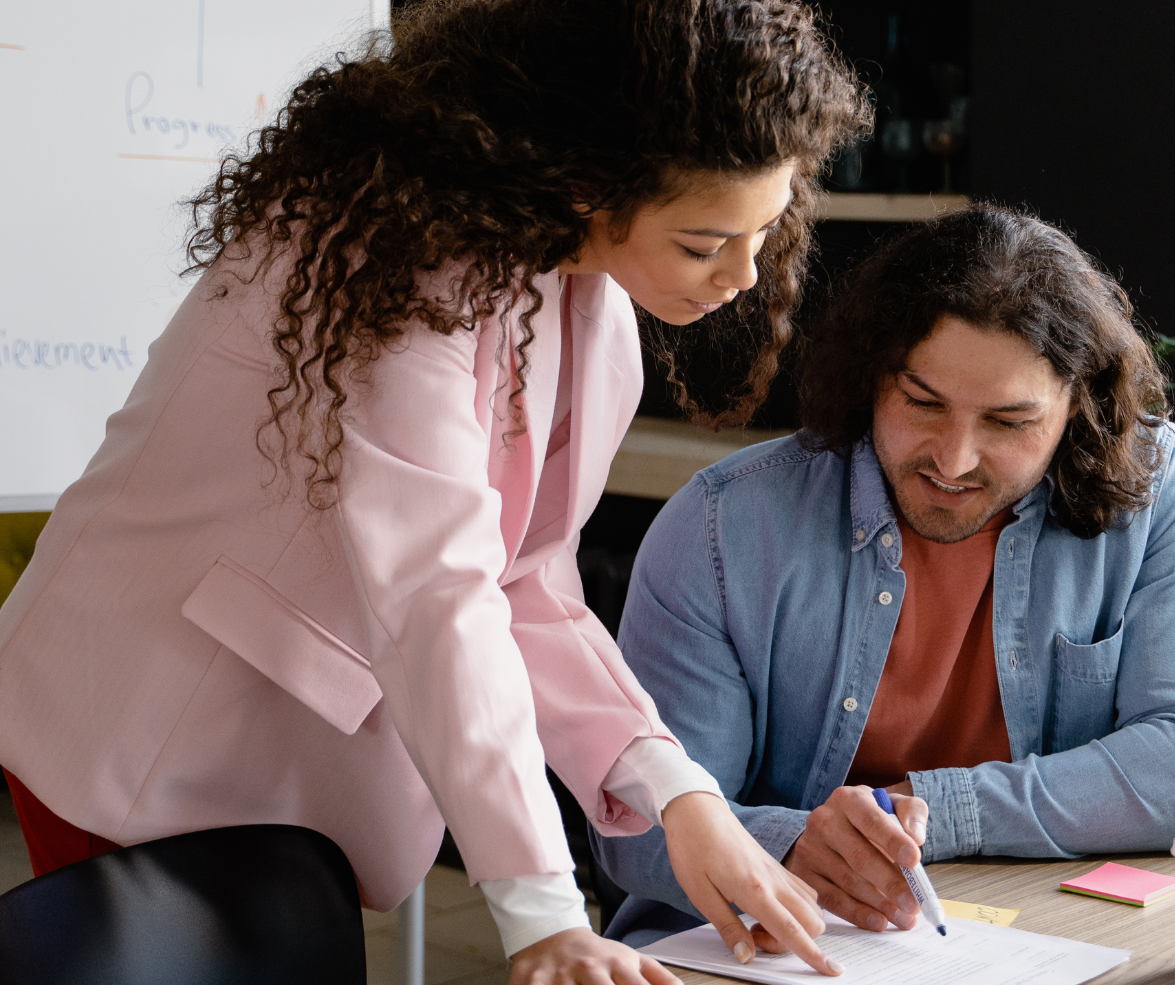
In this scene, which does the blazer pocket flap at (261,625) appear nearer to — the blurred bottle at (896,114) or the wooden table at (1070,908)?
the wooden table at (1070,908)

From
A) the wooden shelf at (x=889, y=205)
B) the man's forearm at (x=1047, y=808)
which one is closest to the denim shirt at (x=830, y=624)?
the man's forearm at (x=1047, y=808)

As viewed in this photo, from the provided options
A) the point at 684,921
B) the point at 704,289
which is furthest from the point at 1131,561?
the point at 704,289

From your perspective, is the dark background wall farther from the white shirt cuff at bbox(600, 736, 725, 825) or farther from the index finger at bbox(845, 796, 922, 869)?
the white shirt cuff at bbox(600, 736, 725, 825)

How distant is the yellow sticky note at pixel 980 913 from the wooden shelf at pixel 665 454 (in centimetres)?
166

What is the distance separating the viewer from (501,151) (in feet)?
3.15

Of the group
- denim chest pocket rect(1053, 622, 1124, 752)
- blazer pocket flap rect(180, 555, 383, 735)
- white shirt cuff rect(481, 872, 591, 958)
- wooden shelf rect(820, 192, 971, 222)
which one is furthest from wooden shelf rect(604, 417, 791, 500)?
white shirt cuff rect(481, 872, 591, 958)

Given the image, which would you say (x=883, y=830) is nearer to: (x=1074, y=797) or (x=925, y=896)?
(x=925, y=896)

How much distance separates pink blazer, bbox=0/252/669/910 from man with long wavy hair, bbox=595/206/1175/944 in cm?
35

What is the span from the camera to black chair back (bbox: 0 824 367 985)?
3.17 ft

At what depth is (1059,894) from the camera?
1201mm

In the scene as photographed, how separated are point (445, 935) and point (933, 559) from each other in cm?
178

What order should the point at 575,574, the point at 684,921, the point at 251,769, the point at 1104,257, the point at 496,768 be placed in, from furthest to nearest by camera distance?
the point at 1104,257 → the point at 684,921 → the point at 575,574 → the point at 251,769 → the point at 496,768

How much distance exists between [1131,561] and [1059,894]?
474mm

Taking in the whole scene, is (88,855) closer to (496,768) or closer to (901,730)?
(496,768)
